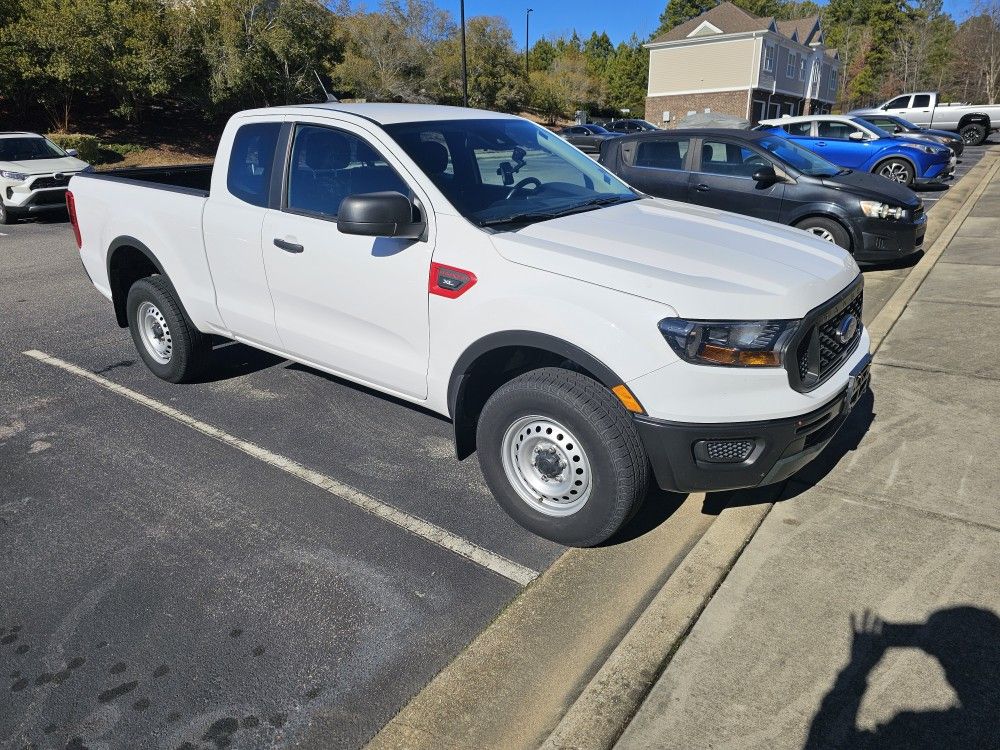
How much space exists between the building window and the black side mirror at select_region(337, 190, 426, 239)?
55.9m

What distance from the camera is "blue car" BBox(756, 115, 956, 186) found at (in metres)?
14.9

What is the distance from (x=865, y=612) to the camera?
9.21ft

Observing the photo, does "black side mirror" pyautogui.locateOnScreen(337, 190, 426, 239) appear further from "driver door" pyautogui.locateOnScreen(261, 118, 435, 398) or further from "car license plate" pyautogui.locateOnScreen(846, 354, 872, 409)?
"car license plate" pyautogui.locateOnScreen(846, 354, 872, 409)

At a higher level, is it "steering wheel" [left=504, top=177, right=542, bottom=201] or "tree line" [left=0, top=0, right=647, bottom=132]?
"tree line" [left=0, top=0, right=647, bottom=132]

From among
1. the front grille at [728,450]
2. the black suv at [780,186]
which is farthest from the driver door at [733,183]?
the front grille at [728,450]

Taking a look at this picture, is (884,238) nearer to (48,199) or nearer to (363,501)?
(363,501)

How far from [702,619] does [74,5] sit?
32530 mm

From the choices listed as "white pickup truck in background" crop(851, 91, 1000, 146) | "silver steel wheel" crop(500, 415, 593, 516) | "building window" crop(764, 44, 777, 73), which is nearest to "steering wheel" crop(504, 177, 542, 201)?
"silver steel wheel" crop(500, 415, 593, 516)

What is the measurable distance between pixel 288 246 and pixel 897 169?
1495 cm

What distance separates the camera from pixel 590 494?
3102 mm

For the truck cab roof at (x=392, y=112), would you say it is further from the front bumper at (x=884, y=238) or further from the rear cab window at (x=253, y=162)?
the front bumper at (x=884, y=238)

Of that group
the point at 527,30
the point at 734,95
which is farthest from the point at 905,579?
the point at 527,30

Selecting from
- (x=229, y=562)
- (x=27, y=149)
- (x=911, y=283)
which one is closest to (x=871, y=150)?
(x=911, y=283)

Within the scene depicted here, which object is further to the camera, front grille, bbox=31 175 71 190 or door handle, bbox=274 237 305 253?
front grille, bbox=31 175 71 190
